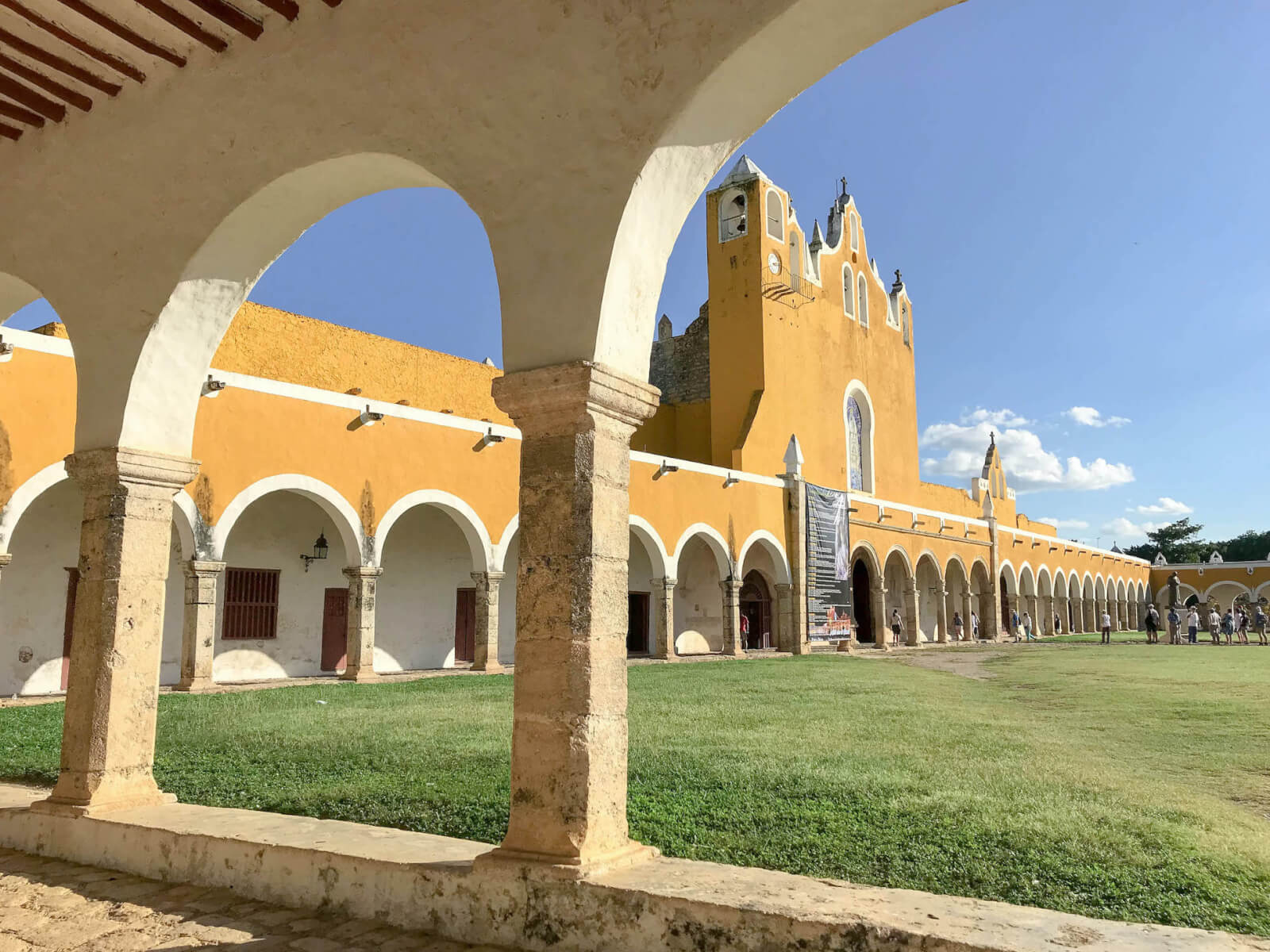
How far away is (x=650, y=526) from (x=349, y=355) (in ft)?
20.2

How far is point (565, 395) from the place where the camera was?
3033 millimetres

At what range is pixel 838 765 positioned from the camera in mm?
5816

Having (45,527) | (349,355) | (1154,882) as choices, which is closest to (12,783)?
(1154,882)

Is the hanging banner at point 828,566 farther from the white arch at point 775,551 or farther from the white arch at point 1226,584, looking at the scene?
the white arch at point 1226,584

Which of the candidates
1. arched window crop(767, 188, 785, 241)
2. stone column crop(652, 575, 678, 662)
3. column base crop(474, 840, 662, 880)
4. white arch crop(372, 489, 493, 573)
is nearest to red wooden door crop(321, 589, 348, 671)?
white arch crop(372, 489, 493, 573)

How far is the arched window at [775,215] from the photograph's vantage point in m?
23.6

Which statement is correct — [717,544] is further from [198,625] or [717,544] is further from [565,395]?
[565,395]

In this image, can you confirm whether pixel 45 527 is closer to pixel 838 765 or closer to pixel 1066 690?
pixel 838 765

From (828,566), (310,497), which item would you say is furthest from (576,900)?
(828,566)

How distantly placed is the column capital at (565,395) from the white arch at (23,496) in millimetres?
8768

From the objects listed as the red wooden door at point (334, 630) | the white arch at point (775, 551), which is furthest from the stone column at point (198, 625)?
the white arch at point (775, 551)

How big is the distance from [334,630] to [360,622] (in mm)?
2050

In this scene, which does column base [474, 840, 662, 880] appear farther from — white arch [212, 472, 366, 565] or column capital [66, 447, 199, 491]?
white arch [212, 472, 366, 565]

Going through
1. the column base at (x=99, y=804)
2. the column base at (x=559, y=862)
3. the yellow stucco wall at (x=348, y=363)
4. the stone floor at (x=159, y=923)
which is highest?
the yellow stucco wall at (x=348, y=363)
